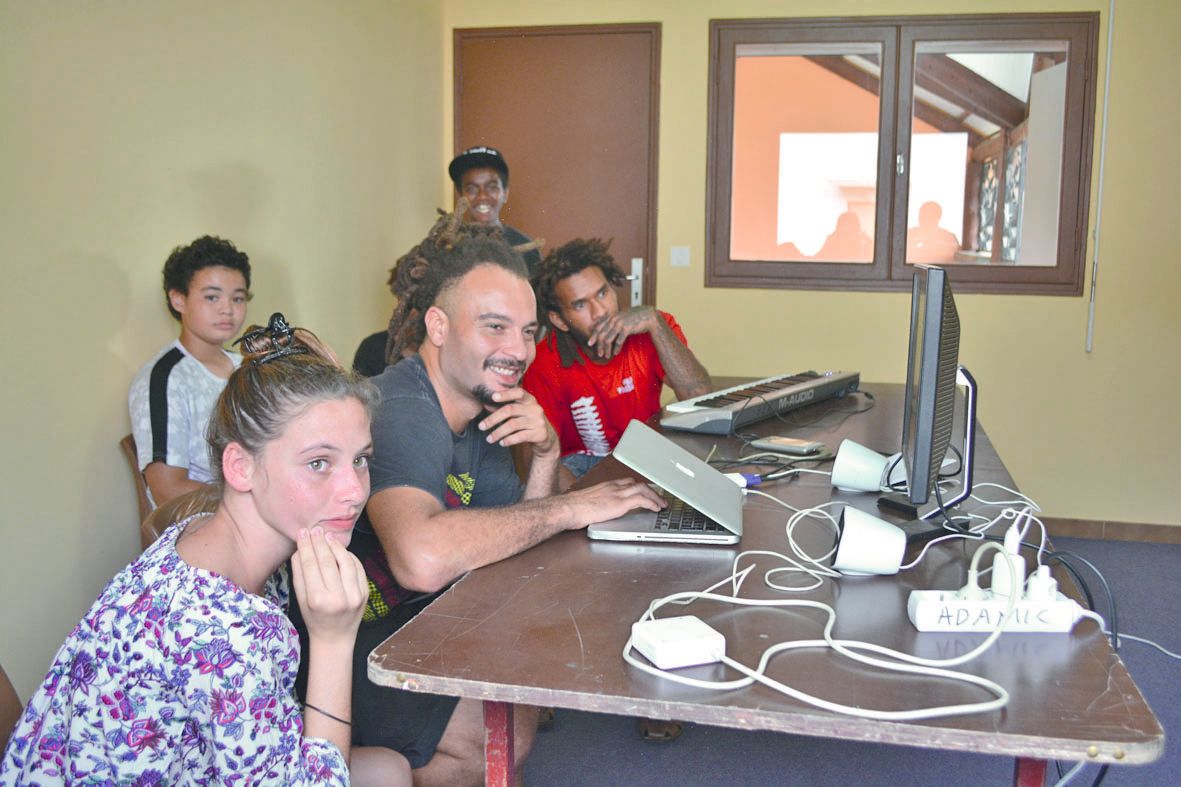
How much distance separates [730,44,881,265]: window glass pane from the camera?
4633 mm

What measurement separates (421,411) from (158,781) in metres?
0.75

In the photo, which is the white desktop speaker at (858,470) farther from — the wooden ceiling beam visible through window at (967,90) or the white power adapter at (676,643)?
the wooden ceiling beam visible through window at (967,90)

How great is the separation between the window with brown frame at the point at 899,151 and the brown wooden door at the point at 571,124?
0.35m

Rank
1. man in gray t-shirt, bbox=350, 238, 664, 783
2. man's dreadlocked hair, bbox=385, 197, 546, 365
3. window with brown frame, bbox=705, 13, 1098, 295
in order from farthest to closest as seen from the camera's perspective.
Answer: window with brown frame, bbox=705, 13, 1098, 295, man's dreadlocked hair, bbox=385, 197, 546, 365, man in gray t-shirt, bbox=350, 238, 664, 783

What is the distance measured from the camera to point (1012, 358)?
4.58 meters

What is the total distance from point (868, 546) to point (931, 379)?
0.27 meters

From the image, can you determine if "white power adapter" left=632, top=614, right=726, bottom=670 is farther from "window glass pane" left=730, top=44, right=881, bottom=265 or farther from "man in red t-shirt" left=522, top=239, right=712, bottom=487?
"window glass pane" left=730, top=44, right=881, bottom=265

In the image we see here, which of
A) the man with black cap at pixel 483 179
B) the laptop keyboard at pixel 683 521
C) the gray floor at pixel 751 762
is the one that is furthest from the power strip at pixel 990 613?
the man with black cap at pixel 483 179

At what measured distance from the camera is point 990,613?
1271 mm

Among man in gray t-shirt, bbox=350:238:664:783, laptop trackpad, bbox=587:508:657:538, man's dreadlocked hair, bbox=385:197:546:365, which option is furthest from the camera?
man's dreadlocked hair, bbox=385:197:546:365

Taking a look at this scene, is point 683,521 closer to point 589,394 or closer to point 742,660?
point 742,660

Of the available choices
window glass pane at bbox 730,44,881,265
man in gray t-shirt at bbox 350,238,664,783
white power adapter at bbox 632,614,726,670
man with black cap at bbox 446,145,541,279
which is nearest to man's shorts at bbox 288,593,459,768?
man in gray t-shirt at bbox 350,238,664,783

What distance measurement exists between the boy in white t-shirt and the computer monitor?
67.9 inches

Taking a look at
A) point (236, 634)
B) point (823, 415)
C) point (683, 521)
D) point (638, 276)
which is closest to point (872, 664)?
point (683, 521)
